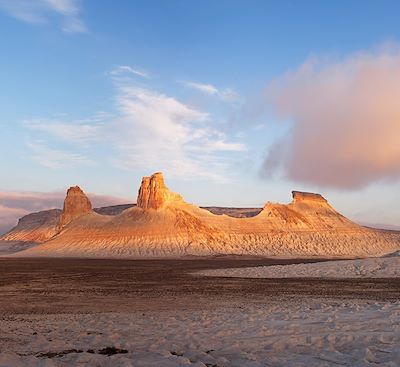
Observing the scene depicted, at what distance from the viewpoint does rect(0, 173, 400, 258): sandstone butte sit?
104m

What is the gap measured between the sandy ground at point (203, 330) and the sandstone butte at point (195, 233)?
78815 mm

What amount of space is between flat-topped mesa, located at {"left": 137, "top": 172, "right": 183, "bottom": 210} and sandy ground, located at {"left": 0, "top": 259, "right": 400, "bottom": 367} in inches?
3972

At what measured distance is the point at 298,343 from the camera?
9.72 m

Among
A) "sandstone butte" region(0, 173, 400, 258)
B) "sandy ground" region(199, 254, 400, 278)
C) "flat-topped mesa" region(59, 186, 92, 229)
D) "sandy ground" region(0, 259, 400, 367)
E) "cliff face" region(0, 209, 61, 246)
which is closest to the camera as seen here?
"sandy ground" region(0, 259, 400, 367)

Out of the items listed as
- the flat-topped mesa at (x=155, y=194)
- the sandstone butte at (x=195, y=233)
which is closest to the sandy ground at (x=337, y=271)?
the sandstone butte at (x=195, y=233)

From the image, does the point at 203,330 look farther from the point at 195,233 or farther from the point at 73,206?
the point at 73,206

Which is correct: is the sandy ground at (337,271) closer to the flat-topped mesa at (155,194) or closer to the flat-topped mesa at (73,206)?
the flat-topped mesa at (155,194)

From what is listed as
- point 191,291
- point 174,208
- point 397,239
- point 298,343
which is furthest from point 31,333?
point 397,239

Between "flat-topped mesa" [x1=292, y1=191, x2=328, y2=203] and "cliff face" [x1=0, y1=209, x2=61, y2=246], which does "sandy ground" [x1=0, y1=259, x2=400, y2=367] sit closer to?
"flat-topped mesa" [x1=292, y1=191, x2=328, y2=203]

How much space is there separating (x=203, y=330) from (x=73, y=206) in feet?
429

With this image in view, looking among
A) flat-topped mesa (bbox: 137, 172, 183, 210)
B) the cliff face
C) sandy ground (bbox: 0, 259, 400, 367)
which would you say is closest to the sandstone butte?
flat-topped mesa (bbox: 137, 172, 183, 210)

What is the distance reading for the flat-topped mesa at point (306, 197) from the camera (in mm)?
139625

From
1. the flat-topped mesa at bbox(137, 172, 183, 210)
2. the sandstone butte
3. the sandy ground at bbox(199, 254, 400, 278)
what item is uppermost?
the flat-topped mesa at bbox(137, 172, 183, 210)

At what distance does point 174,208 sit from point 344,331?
110345mm
